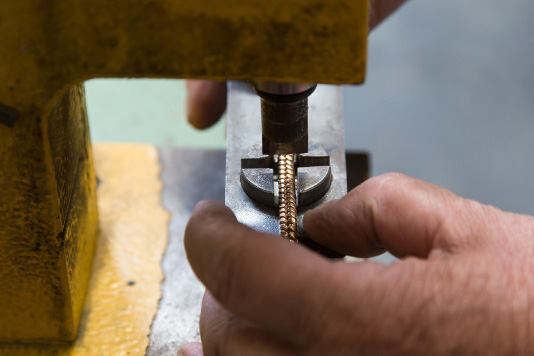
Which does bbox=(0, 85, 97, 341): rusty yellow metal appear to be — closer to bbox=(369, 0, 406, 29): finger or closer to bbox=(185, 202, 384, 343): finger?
bbox=(185, 202, 384, 343): finger

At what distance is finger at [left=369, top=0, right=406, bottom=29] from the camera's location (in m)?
1.13

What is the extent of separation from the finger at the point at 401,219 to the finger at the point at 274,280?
0.09 metres

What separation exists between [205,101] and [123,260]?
0.38 metres

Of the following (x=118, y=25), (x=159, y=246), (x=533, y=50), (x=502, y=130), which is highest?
(x=533, y=50)

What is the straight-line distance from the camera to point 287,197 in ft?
2.50

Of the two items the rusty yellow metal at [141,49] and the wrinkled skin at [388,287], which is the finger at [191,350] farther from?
the rusty yellow metal at [141,49]

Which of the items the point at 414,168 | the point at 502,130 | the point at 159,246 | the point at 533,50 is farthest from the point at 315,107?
the point at 533,50

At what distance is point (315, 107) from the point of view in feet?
3.17

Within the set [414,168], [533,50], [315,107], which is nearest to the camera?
[315,107]

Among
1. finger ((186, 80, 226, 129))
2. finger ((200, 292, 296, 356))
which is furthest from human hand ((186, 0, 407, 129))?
finger ((200, 292, 296, 356))

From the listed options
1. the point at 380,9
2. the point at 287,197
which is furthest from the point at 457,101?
the point at 287,197

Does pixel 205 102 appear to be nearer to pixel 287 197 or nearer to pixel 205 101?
pixel 205 101

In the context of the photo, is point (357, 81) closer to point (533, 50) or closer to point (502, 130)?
point (502, 130)

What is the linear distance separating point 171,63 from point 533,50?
1.56 m
